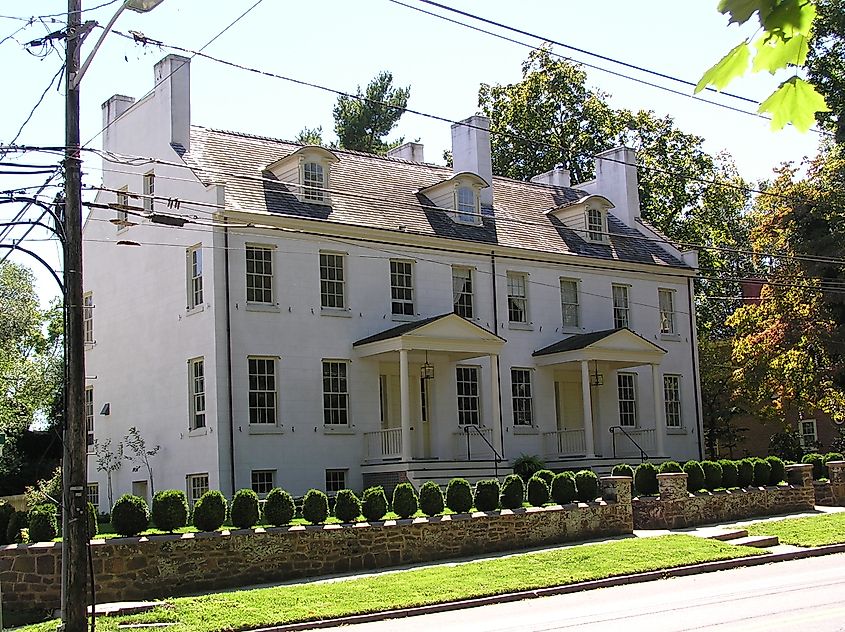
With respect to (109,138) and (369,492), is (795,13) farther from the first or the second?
(109,138)

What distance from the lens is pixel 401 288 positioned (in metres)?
31.3

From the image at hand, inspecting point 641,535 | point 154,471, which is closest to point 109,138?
point 154,471

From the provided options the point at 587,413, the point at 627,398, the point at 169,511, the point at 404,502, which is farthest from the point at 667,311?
the point at 169,511

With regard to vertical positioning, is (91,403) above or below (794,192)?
below

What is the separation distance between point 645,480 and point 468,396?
7.41 m

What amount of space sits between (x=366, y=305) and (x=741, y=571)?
13.6 metres

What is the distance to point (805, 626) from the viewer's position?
41.1 feet

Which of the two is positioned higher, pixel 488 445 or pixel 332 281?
pixel 332 281

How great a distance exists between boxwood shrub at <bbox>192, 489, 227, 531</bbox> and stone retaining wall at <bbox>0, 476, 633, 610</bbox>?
0.88 ft

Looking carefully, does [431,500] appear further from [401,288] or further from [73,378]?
[401,288]

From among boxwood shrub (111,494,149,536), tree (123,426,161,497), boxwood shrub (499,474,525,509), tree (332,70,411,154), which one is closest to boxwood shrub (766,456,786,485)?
boxwood shrub (499,474,525,509)

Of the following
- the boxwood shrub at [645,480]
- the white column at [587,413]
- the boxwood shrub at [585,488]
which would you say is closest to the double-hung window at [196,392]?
the boxwood shrub at [585,488]

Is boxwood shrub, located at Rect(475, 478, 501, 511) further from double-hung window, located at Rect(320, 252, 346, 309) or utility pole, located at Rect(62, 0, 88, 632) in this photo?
utility pole, located at Rect(62, 0, 88, 632)

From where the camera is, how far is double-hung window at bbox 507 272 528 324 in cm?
3400
